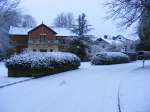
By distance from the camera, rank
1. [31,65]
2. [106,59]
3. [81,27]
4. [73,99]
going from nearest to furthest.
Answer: [73,99], [31,65], [106,59], [81,27]

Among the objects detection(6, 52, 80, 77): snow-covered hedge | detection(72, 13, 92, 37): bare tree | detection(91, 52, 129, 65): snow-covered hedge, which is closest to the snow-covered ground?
detection(6, 52, 80, 77): snow-covered hedge

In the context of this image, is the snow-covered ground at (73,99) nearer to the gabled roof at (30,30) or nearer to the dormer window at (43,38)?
the dormer window at (43,38)

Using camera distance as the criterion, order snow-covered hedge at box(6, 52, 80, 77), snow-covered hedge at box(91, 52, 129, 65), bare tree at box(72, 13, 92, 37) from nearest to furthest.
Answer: snow-covered hedge at box(6, 52, 80, 77)
snow-covered hedge at box(91, 52, 129, 65)
bare tree at box(72, 13, 92, 37)

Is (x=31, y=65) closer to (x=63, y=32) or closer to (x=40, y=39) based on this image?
(x=40, y=39)

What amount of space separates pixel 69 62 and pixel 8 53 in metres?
39.0

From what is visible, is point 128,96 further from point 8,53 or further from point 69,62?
point 8,53

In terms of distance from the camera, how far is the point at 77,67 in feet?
103

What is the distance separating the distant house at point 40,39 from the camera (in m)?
71.2

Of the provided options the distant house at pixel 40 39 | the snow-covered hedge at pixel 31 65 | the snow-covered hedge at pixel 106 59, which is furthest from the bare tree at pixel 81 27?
the snow-covered hedge at pixel 31 65

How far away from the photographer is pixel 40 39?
236 ft

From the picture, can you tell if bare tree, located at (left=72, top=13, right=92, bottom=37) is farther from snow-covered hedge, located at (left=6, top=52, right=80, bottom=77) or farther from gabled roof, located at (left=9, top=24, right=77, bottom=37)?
snow-covered hedge, located at (left=6, top=52, right=80, bottom=77)

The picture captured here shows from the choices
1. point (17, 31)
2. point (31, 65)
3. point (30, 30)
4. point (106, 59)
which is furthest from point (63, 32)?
point (31, 65)

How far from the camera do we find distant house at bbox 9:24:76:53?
71.2 metres

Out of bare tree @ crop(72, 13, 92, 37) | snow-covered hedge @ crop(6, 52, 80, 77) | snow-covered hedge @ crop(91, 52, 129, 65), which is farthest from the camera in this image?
bare tree @ crop(72, 13, 92, 37)
